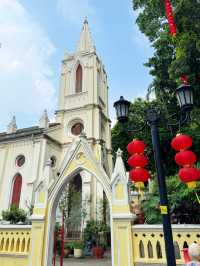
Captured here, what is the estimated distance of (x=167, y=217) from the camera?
3.97m

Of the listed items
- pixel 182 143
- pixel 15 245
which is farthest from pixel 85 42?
pixel 182 143

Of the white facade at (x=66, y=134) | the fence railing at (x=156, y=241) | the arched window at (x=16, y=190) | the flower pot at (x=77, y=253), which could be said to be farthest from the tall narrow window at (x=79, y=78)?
the fence railing at (x=156, y=241)

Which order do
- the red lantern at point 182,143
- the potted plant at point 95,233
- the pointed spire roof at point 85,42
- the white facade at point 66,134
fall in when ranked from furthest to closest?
→ the pointed spire roof at point 85,42, the white facade at point 66,134, the potted plant at point 95,233, the red lantern at point 182,143

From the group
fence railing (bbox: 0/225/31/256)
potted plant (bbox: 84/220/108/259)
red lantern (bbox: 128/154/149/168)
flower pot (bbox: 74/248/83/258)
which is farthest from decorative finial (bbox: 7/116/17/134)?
red lantern (bbox: 128/154/149/168)

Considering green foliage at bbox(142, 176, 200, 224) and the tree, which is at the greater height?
the tree

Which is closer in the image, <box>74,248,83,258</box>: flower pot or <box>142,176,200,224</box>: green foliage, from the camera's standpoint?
<box>142,176,200,224</box>: green foliage

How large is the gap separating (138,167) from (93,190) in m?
14.4

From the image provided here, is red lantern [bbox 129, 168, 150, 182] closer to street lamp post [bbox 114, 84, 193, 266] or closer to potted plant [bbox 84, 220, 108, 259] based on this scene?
street lamp post [bbox 114, 84, 193, 266]

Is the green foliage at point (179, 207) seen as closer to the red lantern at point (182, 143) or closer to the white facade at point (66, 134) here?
the red lantern at point (182, 143)

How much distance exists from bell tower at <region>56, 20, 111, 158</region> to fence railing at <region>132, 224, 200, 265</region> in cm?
1543

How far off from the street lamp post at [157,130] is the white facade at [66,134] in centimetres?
1085

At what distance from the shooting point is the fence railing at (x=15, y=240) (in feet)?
22.1

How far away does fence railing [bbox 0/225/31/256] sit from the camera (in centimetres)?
673

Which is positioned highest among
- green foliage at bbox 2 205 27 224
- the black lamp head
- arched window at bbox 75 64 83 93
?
arched window at bbox 75 64 83 93
